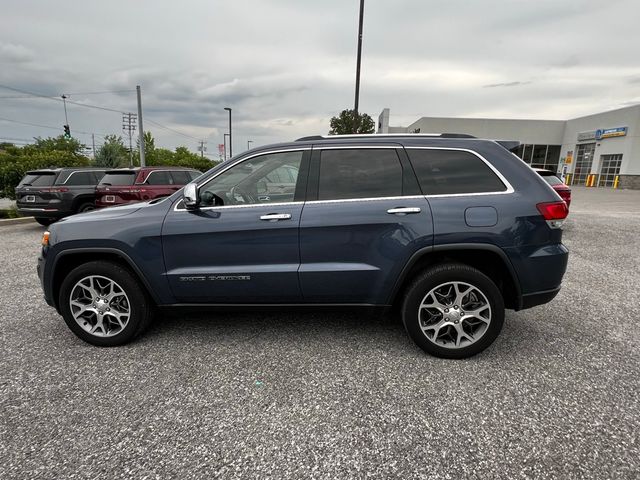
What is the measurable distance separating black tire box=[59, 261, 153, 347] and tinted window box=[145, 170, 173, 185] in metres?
6.88

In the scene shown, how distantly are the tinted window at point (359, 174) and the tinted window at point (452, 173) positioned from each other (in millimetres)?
195

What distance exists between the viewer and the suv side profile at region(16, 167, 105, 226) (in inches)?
365

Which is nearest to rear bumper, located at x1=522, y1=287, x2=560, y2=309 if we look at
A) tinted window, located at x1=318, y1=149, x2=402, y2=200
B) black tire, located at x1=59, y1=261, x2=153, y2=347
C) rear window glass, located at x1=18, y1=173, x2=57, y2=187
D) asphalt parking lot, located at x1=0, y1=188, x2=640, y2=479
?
Result: asphalt parking lot, located at x1=0, y1=188, x2=640, y2=479

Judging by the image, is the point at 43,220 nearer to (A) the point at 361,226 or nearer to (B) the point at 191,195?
(B) the point at 191,195

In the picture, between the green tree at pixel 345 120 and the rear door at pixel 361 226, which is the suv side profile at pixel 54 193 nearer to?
the rear door at pixel 361 226

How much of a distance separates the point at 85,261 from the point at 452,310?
10.6 ft

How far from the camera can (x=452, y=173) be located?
304 centimetres

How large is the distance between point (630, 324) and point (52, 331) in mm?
5856

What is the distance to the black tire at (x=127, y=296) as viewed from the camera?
320 cm

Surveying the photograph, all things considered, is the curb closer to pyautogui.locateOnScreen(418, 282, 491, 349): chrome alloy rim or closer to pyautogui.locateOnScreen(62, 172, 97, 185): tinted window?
pyautogui.locateOnScreen(62, 172, 97, 185): tinted window

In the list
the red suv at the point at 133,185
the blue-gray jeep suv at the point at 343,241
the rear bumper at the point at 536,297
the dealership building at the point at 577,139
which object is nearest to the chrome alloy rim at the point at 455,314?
the blue-gray jeep suv at the point at 343,241

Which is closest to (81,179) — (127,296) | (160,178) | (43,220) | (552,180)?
(43,220)

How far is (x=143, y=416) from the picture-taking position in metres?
2.43

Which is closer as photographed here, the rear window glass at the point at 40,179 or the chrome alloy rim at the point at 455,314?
the chrome alloy rim at the point at 455,314
